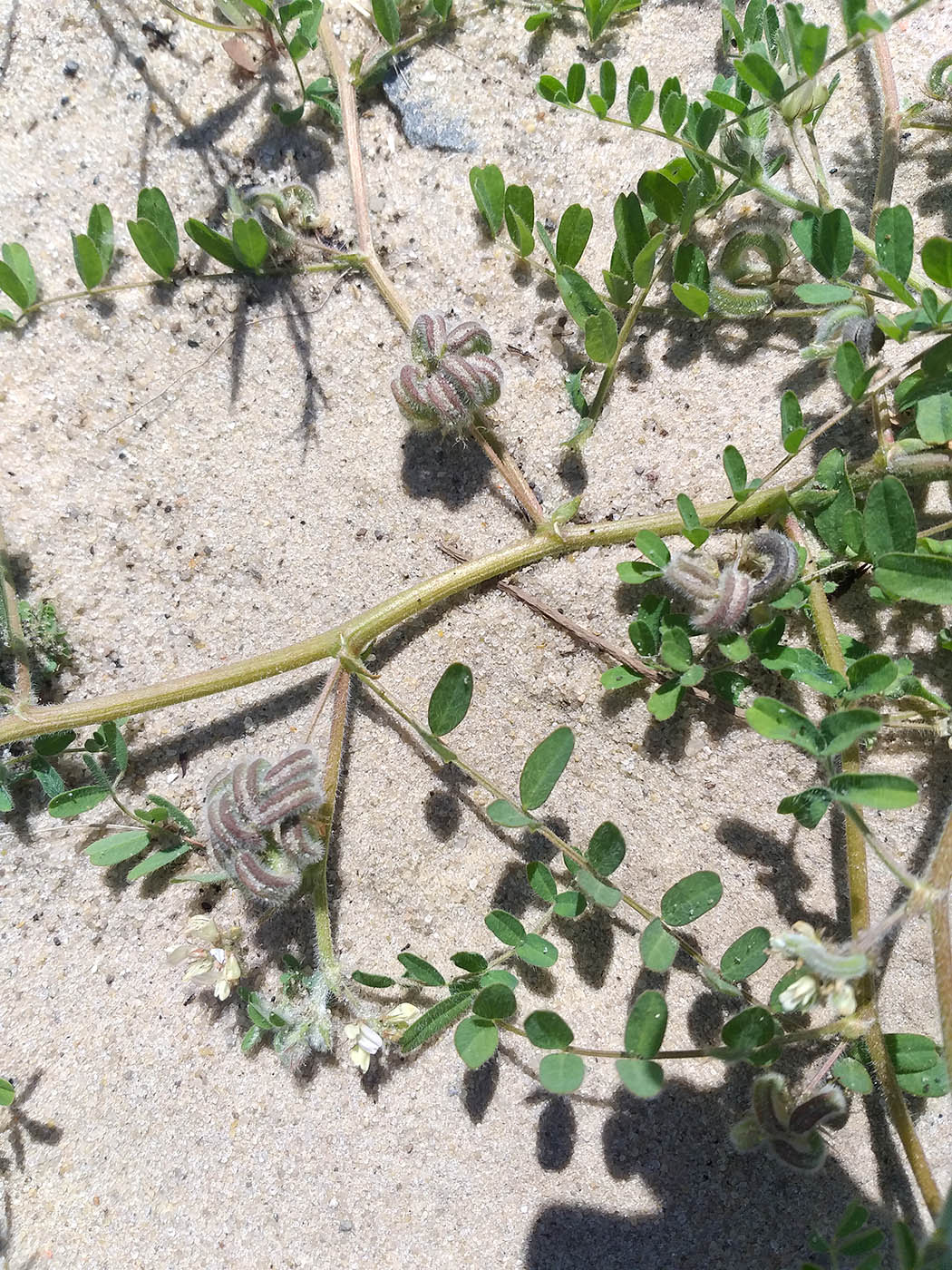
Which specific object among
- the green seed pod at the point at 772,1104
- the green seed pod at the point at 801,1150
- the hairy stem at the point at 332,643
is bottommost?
the green seed pod at the point at 801,1150

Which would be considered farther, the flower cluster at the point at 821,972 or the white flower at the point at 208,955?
the white flower at the point at 208,955

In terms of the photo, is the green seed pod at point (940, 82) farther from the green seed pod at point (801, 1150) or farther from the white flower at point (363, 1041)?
the white flower at point (363, 1041)

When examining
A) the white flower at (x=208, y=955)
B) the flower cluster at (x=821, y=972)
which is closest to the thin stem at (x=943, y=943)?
the flower cluster at (x=821, y=972)

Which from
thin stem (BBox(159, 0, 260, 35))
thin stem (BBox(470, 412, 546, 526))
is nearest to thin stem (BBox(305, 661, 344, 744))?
thin stem (BBox(470, 412, 546, 526))

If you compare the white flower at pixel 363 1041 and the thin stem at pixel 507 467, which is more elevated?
the thin stem at pixel 507 467

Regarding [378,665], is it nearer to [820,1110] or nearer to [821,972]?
[821,972]

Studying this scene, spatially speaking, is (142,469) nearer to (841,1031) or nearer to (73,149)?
(73,149)

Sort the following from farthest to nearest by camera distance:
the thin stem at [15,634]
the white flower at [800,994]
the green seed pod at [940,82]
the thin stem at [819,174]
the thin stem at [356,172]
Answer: the thin stem at [356,172] < the thin stem at [15,634] < the green seed pod at [940,82] < the thin stem at [819,174] < the white flower at [800,994]

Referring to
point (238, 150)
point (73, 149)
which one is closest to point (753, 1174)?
point (238, 150)
